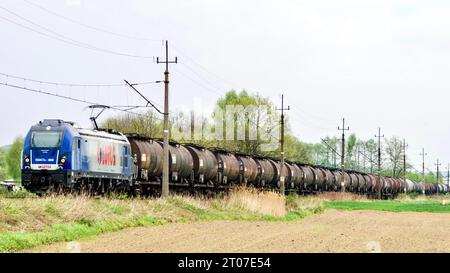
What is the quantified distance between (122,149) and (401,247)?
19.3 m

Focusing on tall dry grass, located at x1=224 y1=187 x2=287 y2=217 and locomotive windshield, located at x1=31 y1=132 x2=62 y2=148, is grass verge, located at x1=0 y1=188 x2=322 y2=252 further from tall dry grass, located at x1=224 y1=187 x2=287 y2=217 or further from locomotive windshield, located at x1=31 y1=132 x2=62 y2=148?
locomotive windshield, located at x1=31 y1=132 x2=62 y2=148

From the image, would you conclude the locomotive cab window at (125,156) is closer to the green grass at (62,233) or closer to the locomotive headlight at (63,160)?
the locomotive headlight at (63,160)

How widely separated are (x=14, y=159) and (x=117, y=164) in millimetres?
93290

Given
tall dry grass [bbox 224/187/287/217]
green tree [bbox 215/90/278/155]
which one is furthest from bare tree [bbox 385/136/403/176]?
tall dry grass [bbox 224/187/287/217]

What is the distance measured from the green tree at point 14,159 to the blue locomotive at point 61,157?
292 ft

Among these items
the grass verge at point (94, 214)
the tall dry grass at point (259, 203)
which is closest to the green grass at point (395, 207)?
the tall dry grass at point (259, 203)

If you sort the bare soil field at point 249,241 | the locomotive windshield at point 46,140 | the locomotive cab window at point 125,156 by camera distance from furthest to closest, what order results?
the locomotive cab window at point 125,156 → the locomotive windshield at point 46,140 → the bare soil field at point 249,241

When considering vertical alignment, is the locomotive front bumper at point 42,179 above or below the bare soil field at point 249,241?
above

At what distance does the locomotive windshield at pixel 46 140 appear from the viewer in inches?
1180

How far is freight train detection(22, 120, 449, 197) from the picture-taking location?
29.8 metres

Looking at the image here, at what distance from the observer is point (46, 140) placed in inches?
1186

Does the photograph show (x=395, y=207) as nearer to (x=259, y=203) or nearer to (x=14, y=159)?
(x=259, y=203)
